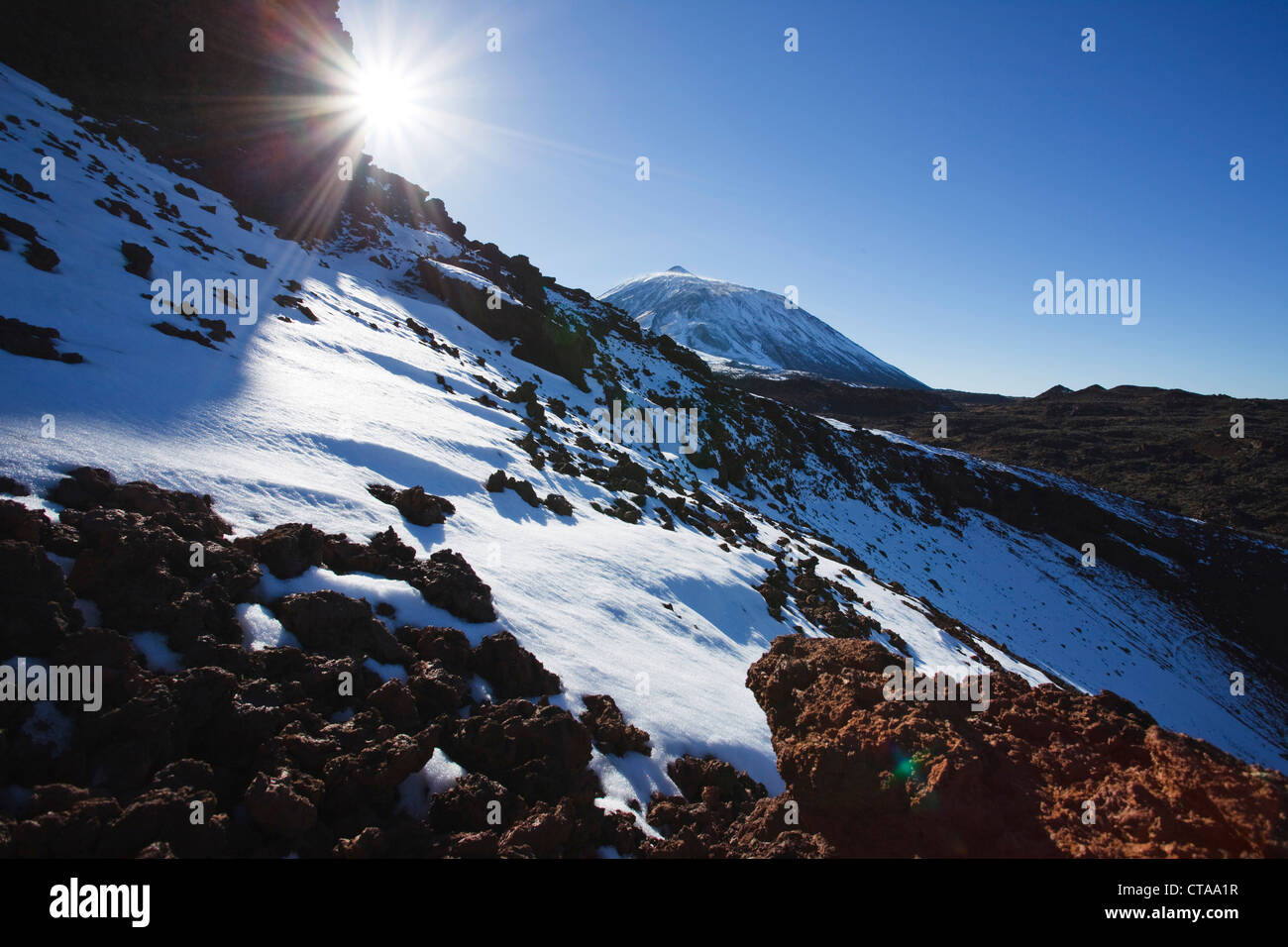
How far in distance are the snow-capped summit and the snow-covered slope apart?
115656 mm

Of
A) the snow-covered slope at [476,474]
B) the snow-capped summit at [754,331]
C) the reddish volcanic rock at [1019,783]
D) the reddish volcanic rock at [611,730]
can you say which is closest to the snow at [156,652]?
the snow-covered slope at [476,474]

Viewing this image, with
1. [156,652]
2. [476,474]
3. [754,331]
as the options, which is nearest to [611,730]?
[156,652]

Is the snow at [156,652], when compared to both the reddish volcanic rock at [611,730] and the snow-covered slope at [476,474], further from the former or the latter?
the reddish volcanic rock at [611,730]

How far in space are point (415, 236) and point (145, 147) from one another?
53.5 feet

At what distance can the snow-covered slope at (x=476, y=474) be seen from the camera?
6996 mm

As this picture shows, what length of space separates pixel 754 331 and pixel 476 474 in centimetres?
16762

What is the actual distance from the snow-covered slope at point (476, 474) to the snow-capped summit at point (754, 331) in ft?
379

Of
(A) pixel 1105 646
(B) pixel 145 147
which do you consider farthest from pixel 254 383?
(A) pixel 1105 646

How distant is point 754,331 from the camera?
552ft

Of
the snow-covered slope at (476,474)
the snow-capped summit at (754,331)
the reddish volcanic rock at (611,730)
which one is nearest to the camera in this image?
the reddish volcanic rock at (611,730)

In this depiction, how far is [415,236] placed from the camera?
40844mm

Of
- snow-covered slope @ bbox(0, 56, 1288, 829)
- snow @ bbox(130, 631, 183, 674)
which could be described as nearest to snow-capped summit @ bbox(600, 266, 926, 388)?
snow-covered slope @ bbox(0, 56, 1288, 829)

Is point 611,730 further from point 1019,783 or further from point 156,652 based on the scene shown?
point 156,652
